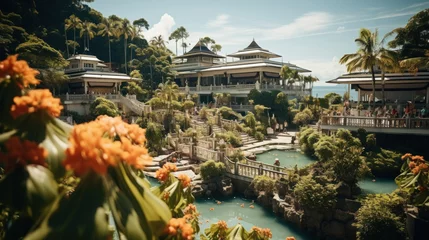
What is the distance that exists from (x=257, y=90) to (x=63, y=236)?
3494 cm

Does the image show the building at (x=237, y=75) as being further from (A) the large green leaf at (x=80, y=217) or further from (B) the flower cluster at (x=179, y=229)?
(A) the large green leaf at (x=80, y=217)

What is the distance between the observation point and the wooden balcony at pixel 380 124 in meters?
17.9

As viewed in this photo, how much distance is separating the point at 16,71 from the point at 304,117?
33.2 m

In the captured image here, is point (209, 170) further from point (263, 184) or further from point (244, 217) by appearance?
point (244, 217)

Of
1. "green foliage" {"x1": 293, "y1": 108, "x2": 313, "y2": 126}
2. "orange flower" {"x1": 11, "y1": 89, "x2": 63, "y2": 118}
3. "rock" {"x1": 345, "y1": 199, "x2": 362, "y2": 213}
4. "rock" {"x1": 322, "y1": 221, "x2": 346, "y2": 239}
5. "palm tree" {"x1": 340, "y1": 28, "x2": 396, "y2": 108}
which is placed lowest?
"rock" {"x1": 322, "y1": 221, "x2": 346, "y2": 239}

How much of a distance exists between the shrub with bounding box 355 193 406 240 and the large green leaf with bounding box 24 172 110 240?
1032 cm

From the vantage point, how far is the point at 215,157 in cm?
1823

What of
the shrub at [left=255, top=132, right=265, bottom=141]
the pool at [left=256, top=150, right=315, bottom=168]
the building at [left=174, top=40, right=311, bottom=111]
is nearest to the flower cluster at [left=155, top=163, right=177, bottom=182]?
the pool at [left=256, top=150, right=315, bottom=168]

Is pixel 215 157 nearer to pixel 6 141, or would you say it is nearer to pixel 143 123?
pixel 143 123

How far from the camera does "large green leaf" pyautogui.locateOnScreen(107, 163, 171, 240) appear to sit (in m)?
1.41

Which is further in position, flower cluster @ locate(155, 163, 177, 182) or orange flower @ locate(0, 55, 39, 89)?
flower cluster @ locate(155, 163, 177, 182)

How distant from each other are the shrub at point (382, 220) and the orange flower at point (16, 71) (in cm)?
1063

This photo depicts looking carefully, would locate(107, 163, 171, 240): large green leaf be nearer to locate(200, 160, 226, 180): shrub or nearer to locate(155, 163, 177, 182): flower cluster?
locate(155, 163, 177, 182): flower cluster

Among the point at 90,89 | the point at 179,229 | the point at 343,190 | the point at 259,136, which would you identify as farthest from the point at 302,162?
the point at 90,89
